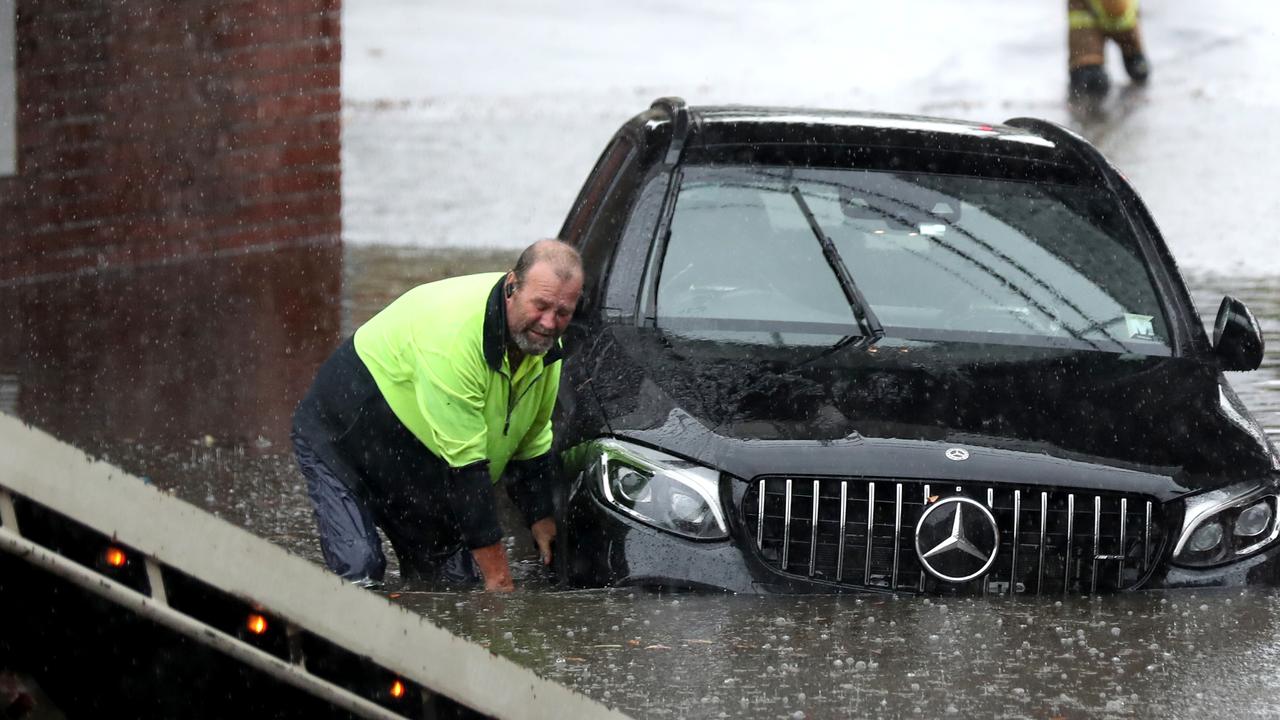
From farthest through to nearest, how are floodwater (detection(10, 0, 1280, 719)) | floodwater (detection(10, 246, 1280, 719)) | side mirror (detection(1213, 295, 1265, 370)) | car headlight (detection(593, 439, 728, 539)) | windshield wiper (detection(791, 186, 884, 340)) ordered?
1. windshield wiper (detection(791, 186, 884, 340))
2. side mirror (detection(1213, 295, 1265, 370))
3. car headlight (detection(593, 439, 728, 539))
4. floodwater (detection(10, 0, 1280, 719))
5. floodwater (detection(10, 246, 1280, 719))

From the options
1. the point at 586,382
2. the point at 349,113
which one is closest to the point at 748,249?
the point at 586,382

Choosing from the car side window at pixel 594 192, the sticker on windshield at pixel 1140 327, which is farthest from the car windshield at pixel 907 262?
the car side window at pixel 594 192

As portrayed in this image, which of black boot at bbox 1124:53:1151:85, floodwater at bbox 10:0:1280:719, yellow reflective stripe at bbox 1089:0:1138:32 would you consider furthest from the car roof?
black boot at bbox 1124:53:1151:85

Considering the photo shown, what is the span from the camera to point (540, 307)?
513cm

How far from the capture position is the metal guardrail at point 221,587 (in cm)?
278

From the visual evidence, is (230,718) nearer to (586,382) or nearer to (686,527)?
(686,527)

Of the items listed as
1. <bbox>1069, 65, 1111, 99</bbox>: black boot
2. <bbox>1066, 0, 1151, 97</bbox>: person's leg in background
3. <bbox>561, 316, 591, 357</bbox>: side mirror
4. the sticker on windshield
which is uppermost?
the sticker on windshield

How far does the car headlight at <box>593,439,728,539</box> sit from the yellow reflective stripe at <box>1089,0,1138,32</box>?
17.4m

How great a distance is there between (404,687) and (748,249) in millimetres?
3593

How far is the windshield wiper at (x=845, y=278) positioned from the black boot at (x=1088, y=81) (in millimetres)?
16565

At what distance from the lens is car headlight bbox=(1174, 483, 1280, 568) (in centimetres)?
521

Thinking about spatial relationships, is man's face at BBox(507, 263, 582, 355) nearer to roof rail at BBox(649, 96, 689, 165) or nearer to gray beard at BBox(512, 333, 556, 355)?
gray beard at BBox(512, 333, 556, 355)

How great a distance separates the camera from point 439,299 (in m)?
5.45

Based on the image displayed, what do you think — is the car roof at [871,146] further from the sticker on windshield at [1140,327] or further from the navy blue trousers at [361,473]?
the navy blue trousers at [361,473]
